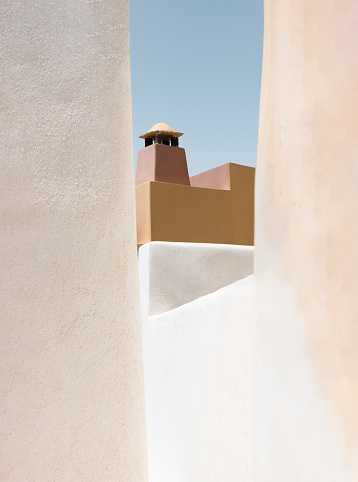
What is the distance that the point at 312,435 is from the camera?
1.07m

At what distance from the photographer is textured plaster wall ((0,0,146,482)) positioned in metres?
2.08

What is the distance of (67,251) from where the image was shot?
218 centimetres

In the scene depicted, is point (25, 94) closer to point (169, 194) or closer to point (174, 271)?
point (174, 271)

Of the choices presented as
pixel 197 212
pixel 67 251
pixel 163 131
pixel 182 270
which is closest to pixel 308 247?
pixel 67 251

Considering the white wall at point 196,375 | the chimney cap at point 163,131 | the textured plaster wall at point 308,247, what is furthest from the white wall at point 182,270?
the chimney cap at point 163,131

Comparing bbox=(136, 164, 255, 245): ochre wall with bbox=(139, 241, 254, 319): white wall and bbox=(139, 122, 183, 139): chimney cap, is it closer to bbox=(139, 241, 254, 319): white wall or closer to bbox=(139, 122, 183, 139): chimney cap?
bbox=(139, 122, 183, 139): chimney cap

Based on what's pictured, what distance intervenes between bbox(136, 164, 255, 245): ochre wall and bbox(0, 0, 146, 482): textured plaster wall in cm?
738

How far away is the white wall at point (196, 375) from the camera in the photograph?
264cm

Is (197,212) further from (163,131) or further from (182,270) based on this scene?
(182,270)

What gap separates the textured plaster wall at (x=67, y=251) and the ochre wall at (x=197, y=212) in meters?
7.38

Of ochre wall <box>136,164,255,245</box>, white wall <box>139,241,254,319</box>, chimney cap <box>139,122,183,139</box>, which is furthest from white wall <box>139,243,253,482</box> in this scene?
chimney cap <box>139,122,183,139</box>

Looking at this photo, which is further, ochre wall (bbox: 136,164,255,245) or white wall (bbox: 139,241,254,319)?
ochre wall (bbox: 136,164,255,245)

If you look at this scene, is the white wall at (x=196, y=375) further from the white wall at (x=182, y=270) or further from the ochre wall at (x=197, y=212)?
the ochre wall at (x=197, y=212)

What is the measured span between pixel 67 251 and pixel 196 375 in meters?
1.62
